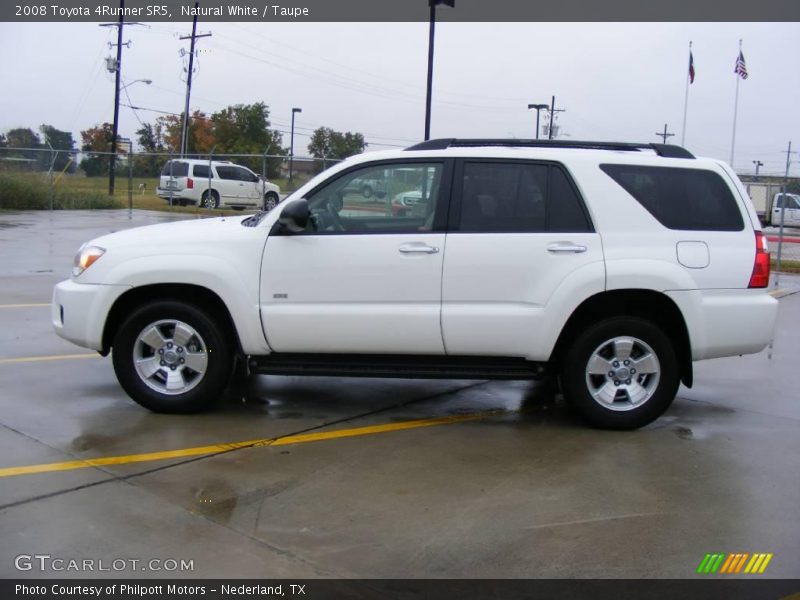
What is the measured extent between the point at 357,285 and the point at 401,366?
2.14 feet

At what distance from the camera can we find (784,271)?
17.2 m

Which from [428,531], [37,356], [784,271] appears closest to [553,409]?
[428,531]

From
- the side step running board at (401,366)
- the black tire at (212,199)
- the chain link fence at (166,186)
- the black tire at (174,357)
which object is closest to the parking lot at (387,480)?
the black tire at (174,357)

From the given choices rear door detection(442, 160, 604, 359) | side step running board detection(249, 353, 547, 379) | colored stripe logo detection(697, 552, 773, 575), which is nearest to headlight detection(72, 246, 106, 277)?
side step running board detection(249, 353, 547, 379)

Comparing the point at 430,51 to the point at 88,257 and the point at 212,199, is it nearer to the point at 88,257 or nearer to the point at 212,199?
the point at 88,257

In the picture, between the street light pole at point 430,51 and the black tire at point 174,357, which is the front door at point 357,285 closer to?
the black tire at point 174,357

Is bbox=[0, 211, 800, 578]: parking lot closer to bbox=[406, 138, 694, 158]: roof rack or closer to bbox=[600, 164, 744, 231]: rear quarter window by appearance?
bbox=[600, 164, 744, 231]: rear quarter window

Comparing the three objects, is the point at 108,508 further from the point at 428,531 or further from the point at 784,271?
the point at 784,271

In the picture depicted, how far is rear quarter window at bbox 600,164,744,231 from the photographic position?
620 cm

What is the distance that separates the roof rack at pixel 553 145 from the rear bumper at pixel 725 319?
42.8 inches

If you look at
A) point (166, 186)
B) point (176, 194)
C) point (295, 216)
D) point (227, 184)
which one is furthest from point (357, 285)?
point (166, 186)

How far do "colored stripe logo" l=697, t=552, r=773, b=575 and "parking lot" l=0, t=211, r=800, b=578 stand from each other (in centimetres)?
5

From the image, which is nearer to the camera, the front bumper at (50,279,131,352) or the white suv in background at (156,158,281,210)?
the front bumper at (50,279,131,352)

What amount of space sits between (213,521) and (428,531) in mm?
1078
